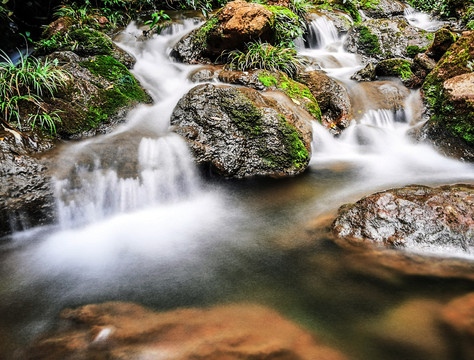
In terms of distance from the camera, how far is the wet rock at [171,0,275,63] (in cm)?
700

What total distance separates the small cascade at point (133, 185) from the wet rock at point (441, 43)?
23.5 ft

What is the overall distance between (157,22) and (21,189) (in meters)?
8.31

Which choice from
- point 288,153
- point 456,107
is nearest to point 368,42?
point 456,107

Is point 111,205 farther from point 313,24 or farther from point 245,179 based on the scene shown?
point 313,24

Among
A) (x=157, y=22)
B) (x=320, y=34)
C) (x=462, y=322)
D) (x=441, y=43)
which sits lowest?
(x=462, y=322)

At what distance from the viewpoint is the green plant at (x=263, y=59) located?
670 cm

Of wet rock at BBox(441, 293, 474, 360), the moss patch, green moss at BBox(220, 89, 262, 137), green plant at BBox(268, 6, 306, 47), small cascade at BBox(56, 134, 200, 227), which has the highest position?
green plant at BBox(268, 6, 306, 47)

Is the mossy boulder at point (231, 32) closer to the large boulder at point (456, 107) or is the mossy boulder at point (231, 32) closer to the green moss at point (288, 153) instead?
the green moss at point (288, 153)

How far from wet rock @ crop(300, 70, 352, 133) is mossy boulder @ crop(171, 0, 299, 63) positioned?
5.95 ft

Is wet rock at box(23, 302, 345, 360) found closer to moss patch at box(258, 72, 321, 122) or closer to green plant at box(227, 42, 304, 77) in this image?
moss patch at box(258, 72, 321, 122)

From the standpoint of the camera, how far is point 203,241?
10.6 feet

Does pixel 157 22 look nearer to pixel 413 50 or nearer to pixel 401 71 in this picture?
pixel 401 71

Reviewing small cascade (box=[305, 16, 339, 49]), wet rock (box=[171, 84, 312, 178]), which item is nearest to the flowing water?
wet rock (box=[171, 84, 312, 178])

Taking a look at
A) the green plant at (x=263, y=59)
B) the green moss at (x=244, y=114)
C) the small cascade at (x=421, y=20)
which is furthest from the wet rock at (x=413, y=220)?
the small cascade at (x=421, y=20)
